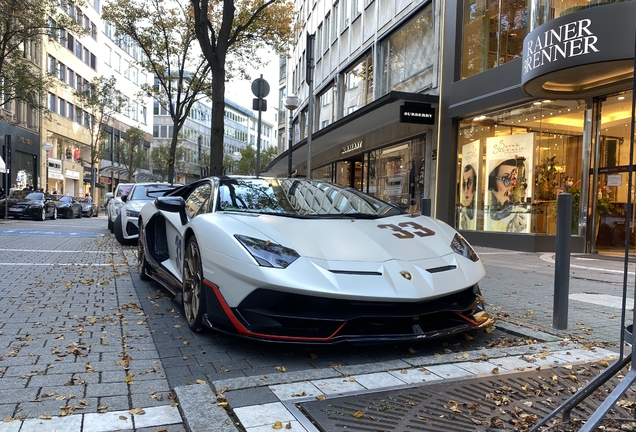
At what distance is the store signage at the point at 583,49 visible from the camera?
30.1 ft

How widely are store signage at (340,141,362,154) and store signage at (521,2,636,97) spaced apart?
11.0 metres

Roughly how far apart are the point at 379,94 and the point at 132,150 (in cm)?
3829

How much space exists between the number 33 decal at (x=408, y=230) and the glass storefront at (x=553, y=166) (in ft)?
27.8

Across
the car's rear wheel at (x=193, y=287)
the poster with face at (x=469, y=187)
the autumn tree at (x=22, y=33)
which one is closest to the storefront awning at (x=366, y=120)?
the poster with face at (x=469, y=187)

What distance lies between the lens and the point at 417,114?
14336 mm

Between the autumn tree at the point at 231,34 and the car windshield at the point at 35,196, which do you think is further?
the car windshield at the point at 35,196

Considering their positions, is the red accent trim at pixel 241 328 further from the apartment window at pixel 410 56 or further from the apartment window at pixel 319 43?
the apartment window at pixel 319 43

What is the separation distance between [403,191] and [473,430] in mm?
15467

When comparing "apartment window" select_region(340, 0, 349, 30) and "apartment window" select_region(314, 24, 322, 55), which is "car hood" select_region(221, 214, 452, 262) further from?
"apartment window" select_region(314, 24, 322, 55)

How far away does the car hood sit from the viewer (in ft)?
11.7

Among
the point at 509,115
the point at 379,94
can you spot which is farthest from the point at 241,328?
the point at 379,94

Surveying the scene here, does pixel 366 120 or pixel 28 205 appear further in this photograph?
pixel 28 205

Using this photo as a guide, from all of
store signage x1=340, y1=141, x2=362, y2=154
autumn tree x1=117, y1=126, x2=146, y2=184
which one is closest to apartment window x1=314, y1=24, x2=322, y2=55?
store signage x1=340, y1=141, x2=362, y2=154

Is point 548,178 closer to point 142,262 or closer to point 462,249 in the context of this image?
point 462,249
